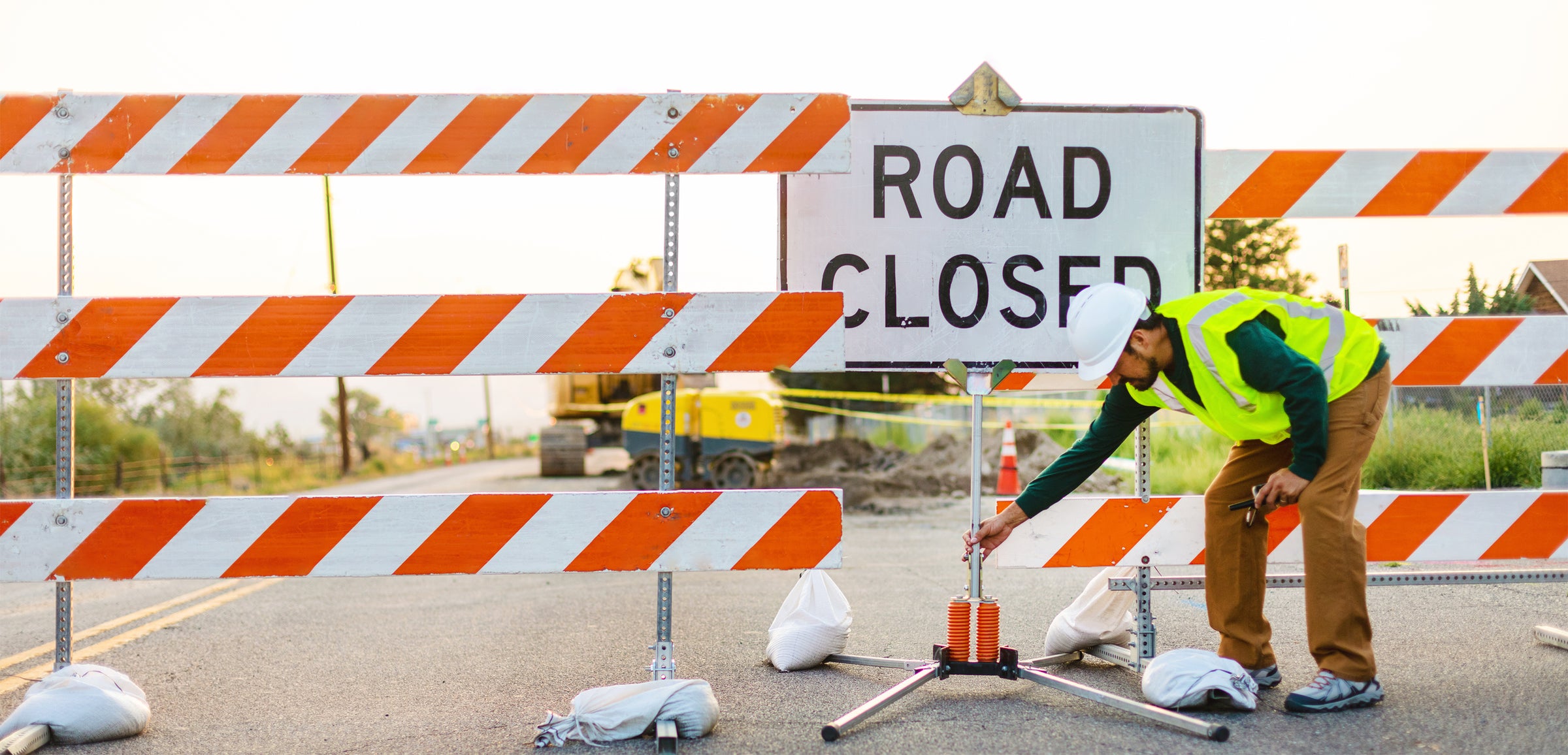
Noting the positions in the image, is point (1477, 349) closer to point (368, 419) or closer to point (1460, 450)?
point (1460, 450)

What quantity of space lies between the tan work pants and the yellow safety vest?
0.34 ft

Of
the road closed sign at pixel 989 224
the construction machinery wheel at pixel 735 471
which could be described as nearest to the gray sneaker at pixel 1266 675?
the road closed sign at pixel 989 224

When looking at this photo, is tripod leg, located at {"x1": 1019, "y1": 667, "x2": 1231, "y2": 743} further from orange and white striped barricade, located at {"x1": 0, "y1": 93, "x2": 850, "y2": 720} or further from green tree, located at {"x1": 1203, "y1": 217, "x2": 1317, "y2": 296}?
green tree, located at {"x1": 1203, "y1": 217, "x2": 1317, "y2": 296}

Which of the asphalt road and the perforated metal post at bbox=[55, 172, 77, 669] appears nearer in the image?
the asphalt road

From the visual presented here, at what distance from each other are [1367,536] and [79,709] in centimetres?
420

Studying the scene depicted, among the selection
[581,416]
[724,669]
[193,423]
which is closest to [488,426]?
[193,423]

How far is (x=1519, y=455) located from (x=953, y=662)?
31.4ft

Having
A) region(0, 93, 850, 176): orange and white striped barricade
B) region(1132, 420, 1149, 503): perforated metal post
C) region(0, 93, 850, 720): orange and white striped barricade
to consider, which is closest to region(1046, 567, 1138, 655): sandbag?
region(1132, 420, 1149, 503): perforated metal post

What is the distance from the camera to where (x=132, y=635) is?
539 centimetres

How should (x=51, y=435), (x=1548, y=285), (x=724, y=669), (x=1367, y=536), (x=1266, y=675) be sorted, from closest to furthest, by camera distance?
(x=1266, y=675), (x=1367, y=536), (x=724, y=669), (x=1548, y=285), (x=51, y=435)

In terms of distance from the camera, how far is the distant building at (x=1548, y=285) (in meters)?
13.6

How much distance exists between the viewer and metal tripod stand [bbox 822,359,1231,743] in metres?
3.08

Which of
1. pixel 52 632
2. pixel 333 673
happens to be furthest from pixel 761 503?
pixel 52 632

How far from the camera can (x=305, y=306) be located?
131 inches
